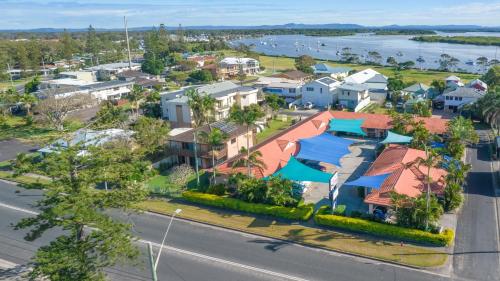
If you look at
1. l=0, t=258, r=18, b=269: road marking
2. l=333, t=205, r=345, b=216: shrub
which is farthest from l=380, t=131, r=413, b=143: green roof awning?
l=0, t=258, r=18, b=269: road marking

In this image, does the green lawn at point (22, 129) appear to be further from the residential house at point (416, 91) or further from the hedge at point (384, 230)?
the residential house at point (416, 91)

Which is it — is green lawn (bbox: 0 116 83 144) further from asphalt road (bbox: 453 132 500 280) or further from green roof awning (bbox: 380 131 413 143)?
asphalt road (bbox: 453 132 500 280)

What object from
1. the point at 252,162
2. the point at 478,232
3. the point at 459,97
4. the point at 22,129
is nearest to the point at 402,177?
the point at 478,232

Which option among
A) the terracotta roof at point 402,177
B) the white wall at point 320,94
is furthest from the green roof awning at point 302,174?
the white wall at point 320,94

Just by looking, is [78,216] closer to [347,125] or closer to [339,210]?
[339,210]

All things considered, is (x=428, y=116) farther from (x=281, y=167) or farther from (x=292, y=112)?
(x=281, y=167)

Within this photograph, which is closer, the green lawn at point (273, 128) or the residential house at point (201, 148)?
the residential house at point (201, 148)
